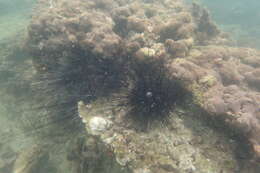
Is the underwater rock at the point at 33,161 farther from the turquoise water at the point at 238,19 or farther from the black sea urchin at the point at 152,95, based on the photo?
the turquoise water at the point at 238,19

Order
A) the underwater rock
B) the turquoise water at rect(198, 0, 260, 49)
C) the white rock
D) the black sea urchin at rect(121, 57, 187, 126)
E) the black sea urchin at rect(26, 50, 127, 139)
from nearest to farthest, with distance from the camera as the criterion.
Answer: the black sea urchin at rect(121, 57, 187, 126), the white rock, the black sea urchin at rect(26, 50, 127, 139), the underwater rock, the turquoise water at rect(198, 0, 260, 49)

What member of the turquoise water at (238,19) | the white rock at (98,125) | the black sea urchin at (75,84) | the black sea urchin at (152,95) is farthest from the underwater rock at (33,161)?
the turquoise water at (238,19)

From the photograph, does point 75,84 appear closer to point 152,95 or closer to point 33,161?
point 152,95

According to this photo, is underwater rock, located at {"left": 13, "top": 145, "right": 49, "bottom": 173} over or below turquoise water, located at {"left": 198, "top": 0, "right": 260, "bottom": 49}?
over

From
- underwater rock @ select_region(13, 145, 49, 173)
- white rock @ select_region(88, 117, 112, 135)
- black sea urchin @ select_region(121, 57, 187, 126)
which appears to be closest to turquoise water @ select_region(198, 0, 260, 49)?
black sea urchin @ select_region(121, 57, 187, 126)

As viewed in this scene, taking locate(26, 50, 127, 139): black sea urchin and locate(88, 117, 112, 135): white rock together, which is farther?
locate(26, 50, 127, 139): black sea urchin

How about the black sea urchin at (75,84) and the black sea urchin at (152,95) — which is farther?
the black sea urchin at (75,84)

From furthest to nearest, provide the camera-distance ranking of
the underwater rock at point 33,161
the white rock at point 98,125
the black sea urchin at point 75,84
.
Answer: the underwater rock at point 33,161
the black sea urchin at point 75,84
the white rock at point 98,125

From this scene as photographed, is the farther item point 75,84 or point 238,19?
point 238,19

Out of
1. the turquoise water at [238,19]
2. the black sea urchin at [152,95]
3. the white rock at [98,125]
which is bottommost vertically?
the turquoise water at [238,19]

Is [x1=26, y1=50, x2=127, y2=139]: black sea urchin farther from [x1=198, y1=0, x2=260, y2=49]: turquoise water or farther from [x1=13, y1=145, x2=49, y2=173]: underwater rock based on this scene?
[x1=198, y1=0, x2=260, y2=49]: turquoise water

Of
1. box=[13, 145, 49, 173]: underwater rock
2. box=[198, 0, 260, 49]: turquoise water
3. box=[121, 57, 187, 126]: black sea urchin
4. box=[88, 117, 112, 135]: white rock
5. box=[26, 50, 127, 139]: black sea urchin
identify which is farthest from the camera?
box=[198, 0, 260, 49]: turquoise water

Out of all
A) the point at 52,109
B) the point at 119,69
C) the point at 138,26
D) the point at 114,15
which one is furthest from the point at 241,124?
the point at 114,15

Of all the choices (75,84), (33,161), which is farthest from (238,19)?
(33,161)
